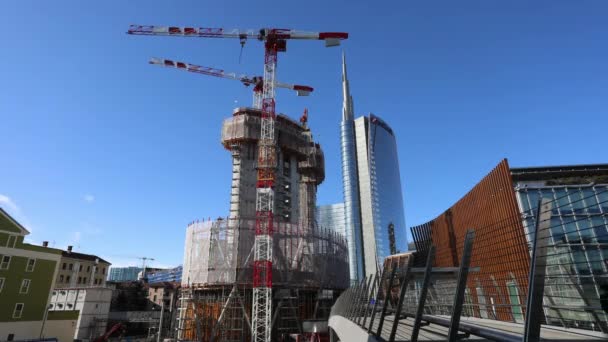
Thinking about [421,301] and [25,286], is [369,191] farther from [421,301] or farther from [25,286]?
[421,301]

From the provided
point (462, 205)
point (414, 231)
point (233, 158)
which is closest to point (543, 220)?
point (462, 205)

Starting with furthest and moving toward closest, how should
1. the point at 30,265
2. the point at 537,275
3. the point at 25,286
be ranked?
the point at 30,265
the point at 25,286
the point at 537,275

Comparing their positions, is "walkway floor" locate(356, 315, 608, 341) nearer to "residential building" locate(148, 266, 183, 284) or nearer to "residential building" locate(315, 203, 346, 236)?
"residential building" locate(148, 266, 183, 284)

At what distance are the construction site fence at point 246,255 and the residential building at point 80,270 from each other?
149 ft

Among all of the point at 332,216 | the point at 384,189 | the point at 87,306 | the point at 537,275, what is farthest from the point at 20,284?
the point at 332,216

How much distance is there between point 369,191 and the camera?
153 meters

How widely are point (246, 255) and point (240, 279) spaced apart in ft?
10.3

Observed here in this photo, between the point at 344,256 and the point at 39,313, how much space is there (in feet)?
127

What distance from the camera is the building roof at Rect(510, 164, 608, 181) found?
43.4m

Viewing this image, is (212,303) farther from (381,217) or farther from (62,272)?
(381,217)

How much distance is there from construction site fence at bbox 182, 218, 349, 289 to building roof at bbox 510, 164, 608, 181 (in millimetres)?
25958

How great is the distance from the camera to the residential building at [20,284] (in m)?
39.0

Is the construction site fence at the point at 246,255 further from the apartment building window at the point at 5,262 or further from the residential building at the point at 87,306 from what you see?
the residential building at the point at 87,306

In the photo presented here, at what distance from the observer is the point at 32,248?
140 feet
